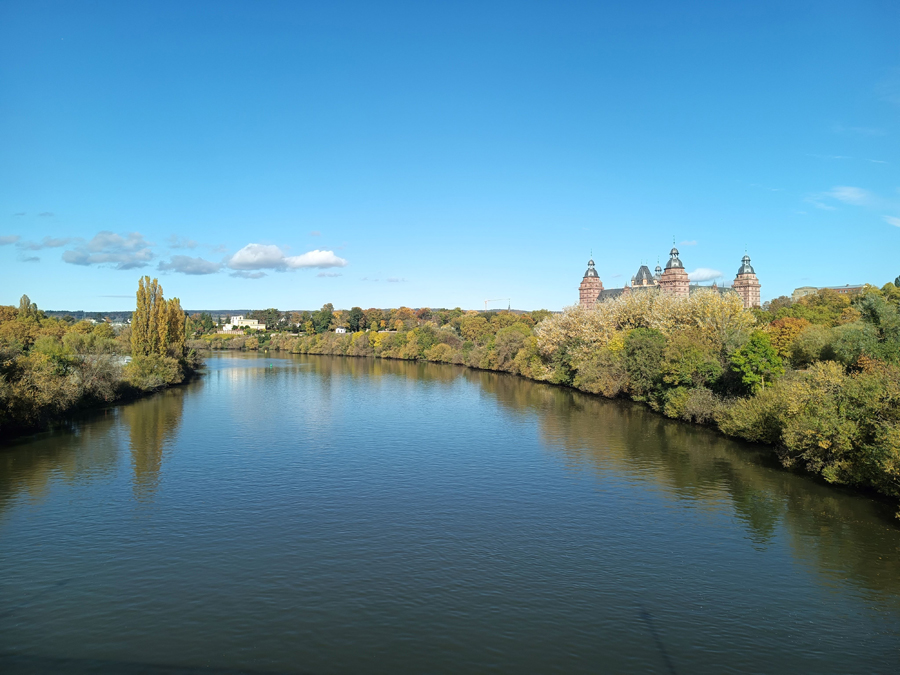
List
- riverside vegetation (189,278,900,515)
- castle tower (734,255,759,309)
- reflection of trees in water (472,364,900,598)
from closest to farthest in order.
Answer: reflection of trees in water (472,364,900,598)
riverside vegetation (189,278,900,515)
castle tower (734,255,759,309)

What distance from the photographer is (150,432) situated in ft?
110

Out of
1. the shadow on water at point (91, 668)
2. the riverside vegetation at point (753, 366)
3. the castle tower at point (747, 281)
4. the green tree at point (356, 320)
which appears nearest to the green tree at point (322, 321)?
the green tree at point (356, 320)

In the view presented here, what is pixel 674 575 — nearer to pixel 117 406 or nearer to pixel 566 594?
pixel 566 594

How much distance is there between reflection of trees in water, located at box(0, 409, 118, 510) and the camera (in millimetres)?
22594

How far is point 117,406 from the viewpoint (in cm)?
4356

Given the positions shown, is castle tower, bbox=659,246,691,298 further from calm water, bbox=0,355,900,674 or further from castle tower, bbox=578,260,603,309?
calm water, bbox=0,355,900,674

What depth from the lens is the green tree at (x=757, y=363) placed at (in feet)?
103

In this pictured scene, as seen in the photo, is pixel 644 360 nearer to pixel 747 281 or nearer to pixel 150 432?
pixel 150 432

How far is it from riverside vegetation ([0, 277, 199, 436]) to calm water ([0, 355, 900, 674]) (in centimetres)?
316

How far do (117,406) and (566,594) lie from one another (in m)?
40.4

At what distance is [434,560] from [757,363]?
23.7 meters

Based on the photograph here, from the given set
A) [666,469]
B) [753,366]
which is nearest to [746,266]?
[753,366]

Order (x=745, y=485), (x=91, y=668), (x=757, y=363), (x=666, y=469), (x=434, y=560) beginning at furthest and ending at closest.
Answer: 1. (x=757, y=363)
2. (x=666, y=469)
3. (x=745, y=485)
4. (x=434, y=560)
5. (x=91, y=668)

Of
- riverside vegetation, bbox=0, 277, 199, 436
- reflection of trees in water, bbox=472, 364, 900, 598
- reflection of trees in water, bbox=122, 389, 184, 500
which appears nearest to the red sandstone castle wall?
riverside vegetation, bbox=0, 277, 199, 436
